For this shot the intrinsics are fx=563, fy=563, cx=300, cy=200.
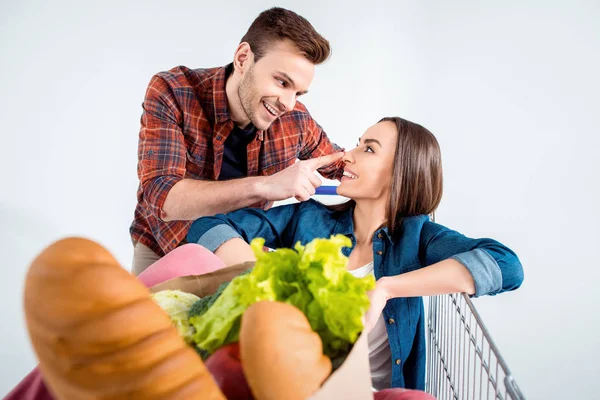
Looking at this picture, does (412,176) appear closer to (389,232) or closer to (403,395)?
(389,232)

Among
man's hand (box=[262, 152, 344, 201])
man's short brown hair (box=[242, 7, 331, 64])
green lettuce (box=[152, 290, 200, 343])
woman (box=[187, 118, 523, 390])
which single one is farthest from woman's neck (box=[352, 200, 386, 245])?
green lettuce (box=[152, 290, 200, 343])

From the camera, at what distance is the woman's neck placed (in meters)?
1.72

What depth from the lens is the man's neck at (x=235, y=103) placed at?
2045 millimetres

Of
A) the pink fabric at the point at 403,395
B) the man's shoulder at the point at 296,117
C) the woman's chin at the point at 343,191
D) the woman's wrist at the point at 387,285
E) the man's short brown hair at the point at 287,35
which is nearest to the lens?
the pink fabric at the point at 403,395

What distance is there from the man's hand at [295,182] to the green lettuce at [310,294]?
2.61 ft

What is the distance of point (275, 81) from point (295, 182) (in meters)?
0.57

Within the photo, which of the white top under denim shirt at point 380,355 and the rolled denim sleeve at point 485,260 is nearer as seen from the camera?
the rolled denim sleeve at point 485,260

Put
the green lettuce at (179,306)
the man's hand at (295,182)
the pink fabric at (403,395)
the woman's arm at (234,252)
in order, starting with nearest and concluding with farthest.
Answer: the green lettuce at (179,306) → the pink fabric at (403,395) → the woman's arm at (234,252) → the man's hand at (295,182)

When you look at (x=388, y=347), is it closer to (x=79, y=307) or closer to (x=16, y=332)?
(x=79, y=307)

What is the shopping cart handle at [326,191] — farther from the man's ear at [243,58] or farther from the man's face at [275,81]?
the man's ear at [243,58]

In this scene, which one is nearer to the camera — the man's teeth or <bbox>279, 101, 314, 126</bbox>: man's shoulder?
the man's teeth

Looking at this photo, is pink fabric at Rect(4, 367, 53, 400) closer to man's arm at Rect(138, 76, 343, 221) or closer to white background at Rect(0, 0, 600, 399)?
man's arm at Rect(138, 76, 343, 221)

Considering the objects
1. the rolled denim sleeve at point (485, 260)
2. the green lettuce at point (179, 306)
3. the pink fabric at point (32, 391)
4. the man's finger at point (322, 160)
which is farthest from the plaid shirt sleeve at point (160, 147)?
the pink fabric at point (32, 391)

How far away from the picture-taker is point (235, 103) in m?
2.05
